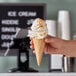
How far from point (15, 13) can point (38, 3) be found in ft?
0.54

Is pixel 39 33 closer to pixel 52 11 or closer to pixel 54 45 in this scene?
pixel 54 45

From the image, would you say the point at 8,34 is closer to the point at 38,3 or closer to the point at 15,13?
the point at 15,13

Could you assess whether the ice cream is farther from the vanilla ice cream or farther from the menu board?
the menu board

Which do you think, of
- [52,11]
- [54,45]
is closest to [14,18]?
[52,11]

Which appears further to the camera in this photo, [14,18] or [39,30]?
[14,18]

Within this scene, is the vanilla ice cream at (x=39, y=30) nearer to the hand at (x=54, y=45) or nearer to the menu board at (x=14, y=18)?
the hand at (x=54, y=45)

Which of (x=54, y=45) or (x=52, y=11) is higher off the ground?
(x=52, y=11)

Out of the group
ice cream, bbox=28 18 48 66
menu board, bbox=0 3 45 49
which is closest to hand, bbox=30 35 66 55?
ice cream, bbox=28 18 48 66

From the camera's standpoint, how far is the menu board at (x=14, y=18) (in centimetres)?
167

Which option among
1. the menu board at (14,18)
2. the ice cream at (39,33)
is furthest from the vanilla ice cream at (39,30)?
the menu board at (14,18)

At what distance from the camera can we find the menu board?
1673mm

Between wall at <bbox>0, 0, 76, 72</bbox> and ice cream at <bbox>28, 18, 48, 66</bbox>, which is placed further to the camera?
wall at <bbox>0, 0, 76, 72</bbox>

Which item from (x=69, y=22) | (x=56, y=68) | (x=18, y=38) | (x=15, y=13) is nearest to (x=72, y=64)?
(x=56, y=68)

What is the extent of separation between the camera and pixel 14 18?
1680 millimetres
